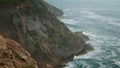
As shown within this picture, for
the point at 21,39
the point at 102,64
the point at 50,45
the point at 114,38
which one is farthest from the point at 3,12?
the point at 114,38

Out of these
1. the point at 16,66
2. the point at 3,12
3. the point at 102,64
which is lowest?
the point at 102,64

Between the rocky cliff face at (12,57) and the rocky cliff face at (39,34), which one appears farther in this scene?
the rocky cliff face at (39,34)

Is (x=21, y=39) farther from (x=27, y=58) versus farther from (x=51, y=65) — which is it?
(x=27, y=58)

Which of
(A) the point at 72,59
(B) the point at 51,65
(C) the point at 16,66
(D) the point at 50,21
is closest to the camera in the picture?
(C) the point at 16,66

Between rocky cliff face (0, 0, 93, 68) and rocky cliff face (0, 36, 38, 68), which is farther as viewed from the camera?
rocky cliff face (0, 0, 93, 68)
